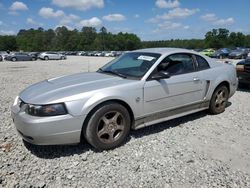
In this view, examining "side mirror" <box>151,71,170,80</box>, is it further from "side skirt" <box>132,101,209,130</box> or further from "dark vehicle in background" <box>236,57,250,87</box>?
"dark vehicle in background" <box>236,57,250,87</box>

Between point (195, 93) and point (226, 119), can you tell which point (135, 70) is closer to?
point (195, 93)

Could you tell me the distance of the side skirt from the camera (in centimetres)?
376

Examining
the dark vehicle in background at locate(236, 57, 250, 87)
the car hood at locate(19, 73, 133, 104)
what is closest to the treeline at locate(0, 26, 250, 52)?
the dark vehicle in background at locate(236, 57, 250, 87)

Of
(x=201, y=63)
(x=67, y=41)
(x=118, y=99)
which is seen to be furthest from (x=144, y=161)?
(x=67, y=41)

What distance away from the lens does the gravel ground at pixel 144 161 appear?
9.09 feet

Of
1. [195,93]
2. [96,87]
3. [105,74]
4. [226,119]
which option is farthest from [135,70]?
[226,119]

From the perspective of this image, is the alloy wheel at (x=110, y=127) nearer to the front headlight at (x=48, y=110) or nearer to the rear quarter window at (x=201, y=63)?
the front headlight at (x=48, y=110)

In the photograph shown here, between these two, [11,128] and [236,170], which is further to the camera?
[11,128]

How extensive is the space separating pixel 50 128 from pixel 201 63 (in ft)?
10.7

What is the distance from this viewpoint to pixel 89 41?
324 feet

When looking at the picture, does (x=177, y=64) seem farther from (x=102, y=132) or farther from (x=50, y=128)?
(x=50, y=128)

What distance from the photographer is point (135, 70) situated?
4.02 metres

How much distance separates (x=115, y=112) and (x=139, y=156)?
29.3 inches

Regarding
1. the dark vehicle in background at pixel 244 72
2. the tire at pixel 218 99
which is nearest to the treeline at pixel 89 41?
the dark vehicle in background at pixel 244 72
